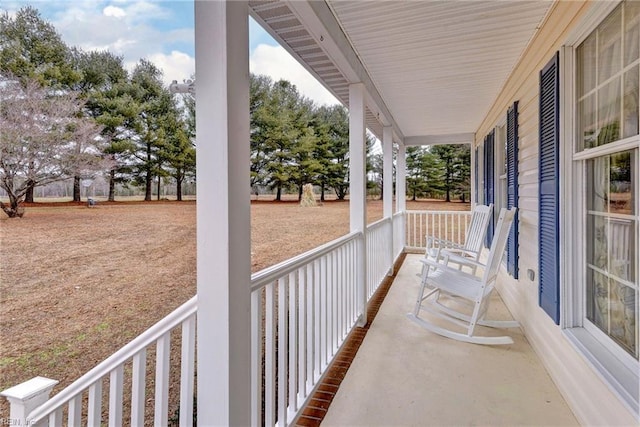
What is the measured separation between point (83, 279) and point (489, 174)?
5086 millimetres

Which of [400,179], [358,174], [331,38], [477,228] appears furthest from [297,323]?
[400,179]

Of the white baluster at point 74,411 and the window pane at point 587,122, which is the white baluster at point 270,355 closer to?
the white baluster at point 74,411

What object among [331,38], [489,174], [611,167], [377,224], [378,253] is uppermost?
[331,38]

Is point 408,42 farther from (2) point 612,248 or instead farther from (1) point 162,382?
(1) point 162,382

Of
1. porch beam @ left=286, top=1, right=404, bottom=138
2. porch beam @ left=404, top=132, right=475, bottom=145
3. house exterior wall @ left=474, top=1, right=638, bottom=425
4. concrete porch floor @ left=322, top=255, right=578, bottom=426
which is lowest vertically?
concrete porch floor @ left=322, top=255, right=578, bottom=426

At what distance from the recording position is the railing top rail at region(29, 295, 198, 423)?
921 millimetres

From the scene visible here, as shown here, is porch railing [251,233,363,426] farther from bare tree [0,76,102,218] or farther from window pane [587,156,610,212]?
window pane [587,156,610,212]

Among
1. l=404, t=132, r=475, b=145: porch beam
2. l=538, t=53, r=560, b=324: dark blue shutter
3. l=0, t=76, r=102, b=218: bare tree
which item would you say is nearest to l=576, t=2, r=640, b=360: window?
l=538, t=53, r=560, b=324: dark blue shutter

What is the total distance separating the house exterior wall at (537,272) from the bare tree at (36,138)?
2.51 metres

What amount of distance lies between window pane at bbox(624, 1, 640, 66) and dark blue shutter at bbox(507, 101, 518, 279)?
188 centimetres

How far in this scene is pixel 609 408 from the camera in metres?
1.58

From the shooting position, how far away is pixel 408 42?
8.75 ft

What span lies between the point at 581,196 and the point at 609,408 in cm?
117

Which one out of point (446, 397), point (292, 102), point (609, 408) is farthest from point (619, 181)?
point (292, 102)
